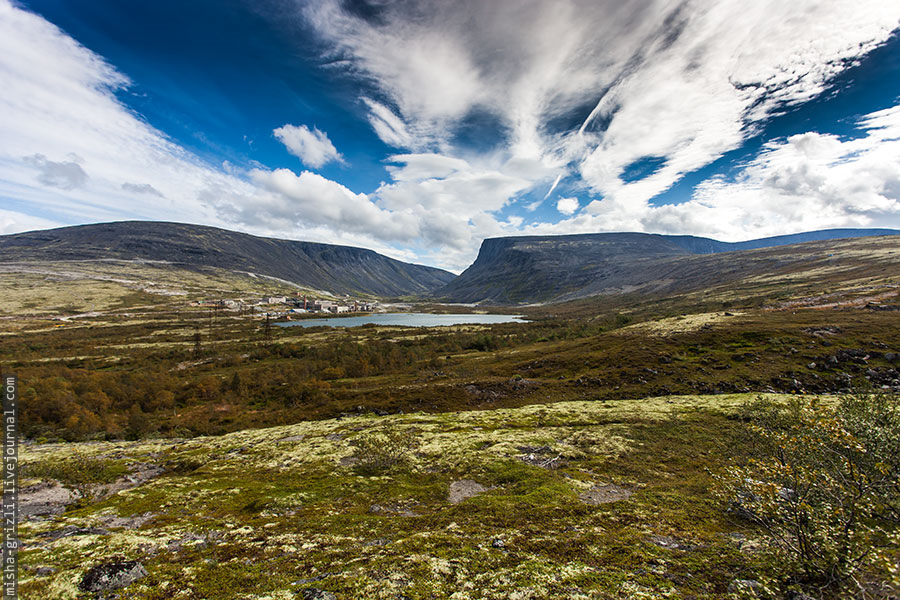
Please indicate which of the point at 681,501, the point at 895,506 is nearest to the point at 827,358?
the point at 681,501

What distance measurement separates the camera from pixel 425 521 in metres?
13.6

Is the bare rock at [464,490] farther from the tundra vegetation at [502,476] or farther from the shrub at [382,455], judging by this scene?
the shrub at [382,455]

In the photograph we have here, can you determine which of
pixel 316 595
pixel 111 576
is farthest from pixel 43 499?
pixel 316 595

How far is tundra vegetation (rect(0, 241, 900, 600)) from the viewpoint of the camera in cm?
860

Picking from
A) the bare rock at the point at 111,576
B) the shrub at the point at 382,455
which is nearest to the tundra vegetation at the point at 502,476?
the bare rock at the point at 111,576

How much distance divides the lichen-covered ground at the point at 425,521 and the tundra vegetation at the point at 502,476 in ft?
0.35

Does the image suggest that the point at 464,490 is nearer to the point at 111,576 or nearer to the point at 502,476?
the point at 502,476

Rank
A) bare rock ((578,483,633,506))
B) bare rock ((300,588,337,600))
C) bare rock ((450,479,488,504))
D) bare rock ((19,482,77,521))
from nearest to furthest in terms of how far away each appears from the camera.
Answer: bare rock ((300,588,337,600))
bare rock ((578,483,633,506))
bare rock ((19,482,77,521))
bare rock ((450,479,488,504))

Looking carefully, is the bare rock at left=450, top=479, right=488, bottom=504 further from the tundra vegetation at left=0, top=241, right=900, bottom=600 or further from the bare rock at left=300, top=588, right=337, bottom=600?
the bare rock at left=300, top=588, right=337, bottom=600

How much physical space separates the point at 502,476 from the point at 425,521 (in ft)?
20.9

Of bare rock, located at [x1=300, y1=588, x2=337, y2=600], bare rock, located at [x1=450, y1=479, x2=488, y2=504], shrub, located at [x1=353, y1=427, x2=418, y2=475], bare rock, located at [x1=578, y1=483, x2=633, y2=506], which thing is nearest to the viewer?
bare rock, located at [x1=300, y1=588, x2=337, y2=600]

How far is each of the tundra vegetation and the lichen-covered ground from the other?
0.11 m

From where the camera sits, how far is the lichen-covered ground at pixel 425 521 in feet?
28.9

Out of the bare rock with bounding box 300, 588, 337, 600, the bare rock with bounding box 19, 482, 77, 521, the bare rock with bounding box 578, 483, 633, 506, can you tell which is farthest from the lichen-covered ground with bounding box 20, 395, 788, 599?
the bare rock with bounding box 19, 482, 77, 521
